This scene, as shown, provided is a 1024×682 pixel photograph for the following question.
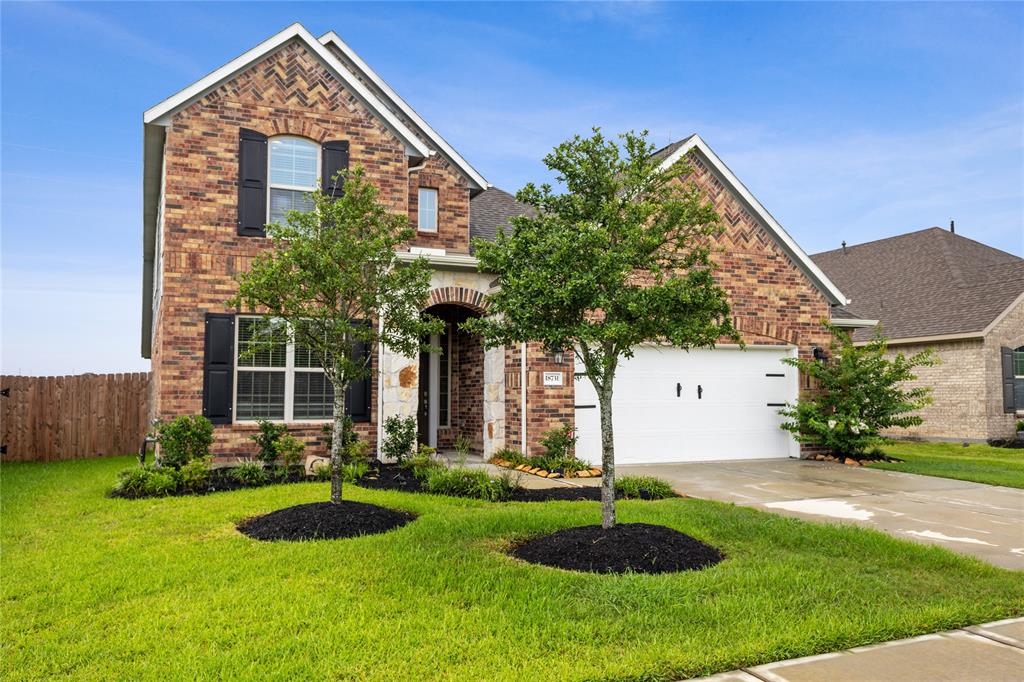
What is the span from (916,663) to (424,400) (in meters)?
10.9

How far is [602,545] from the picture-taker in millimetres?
5723

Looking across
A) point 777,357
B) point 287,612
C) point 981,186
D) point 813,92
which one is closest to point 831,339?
point 777,357

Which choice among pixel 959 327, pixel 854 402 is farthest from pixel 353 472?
pixel 959 327

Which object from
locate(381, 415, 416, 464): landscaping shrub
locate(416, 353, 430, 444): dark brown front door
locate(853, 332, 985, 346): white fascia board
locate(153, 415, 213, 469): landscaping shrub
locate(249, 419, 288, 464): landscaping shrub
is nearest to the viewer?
locate(153, 415, 213, 469): landscaping shrub

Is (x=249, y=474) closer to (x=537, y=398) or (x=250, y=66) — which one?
(x=537, y=398)

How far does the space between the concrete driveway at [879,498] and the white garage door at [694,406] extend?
1.64 ft

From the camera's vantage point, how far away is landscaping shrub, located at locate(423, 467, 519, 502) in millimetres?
8703

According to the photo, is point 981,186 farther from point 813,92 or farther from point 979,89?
point 813,92

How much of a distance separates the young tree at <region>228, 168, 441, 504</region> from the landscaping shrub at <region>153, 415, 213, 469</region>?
11.9 feet

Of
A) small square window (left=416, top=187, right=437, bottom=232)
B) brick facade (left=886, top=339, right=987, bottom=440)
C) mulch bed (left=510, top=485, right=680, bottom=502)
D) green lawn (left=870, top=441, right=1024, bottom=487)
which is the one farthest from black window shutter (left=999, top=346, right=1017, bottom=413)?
small square window (left=416, top=187, right=437, bottom=232)

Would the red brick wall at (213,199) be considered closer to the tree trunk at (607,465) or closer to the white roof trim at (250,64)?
the white roof trim at (250,64)

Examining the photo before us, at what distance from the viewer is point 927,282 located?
21.7 meters

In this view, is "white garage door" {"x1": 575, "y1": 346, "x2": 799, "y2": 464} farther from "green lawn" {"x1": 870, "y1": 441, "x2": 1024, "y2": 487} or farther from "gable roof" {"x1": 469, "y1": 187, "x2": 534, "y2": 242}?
"gable roof" {"x1": 469, "y1": 187, "x2": 534, "y2": 242}

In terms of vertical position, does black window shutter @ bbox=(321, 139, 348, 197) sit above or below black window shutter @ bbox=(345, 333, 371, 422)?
above
